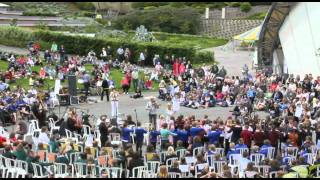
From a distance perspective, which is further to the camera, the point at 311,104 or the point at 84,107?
the point at 84,107

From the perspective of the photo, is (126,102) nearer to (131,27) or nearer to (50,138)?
(50,138)

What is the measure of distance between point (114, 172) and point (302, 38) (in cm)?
2202

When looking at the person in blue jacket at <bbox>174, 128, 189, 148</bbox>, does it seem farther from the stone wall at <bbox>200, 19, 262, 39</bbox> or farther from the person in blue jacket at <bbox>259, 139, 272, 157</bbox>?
the stone wall at <bbox>200, 19, 262, 39</bbox>

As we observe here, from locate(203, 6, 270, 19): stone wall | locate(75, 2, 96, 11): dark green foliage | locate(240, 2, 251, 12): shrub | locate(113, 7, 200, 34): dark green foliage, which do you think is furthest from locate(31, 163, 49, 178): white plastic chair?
locate(75, 2, 96, 11): dark green foliage

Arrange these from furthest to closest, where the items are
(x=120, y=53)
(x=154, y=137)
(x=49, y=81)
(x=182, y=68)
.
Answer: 1. (x=120, y=53)
2. (x=182, y=68)
3. (x=49, y=81)
4. (x=154, y=137)

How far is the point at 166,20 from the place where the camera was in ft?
221

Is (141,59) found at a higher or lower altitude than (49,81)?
higher

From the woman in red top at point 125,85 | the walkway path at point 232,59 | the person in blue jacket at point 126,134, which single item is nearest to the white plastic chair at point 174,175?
the person in blue jacket at point 126,134

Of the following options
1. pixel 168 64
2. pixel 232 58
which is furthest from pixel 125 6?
pixel 168 64

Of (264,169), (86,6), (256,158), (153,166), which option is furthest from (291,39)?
(86,6)

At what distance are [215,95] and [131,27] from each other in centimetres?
3628

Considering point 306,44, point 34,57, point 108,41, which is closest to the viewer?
point 306,44

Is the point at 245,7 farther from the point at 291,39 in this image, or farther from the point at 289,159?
the point at 289,159

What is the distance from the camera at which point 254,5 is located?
74.6m
